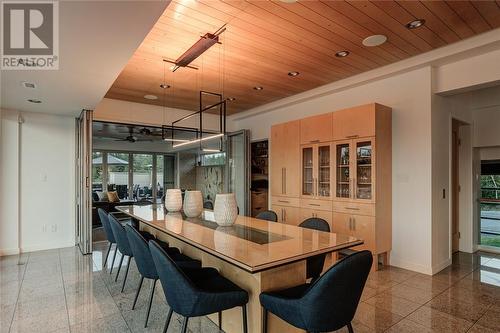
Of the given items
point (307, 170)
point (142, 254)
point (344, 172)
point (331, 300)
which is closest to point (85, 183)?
point (142, 254)

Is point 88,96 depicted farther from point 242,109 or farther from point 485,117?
point 485,117

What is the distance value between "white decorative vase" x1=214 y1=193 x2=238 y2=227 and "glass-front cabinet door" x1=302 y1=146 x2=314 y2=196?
232cm

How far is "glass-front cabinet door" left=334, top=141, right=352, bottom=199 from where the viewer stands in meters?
4.20

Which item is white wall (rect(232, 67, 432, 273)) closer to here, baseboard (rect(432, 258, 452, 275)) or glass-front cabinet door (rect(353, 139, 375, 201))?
baseboard (rect(432, 258, 452, 275))

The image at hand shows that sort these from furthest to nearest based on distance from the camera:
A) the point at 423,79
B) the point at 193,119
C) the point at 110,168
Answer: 1. the point at 110,168
2. the point at 193,119
3. the point at 423,79

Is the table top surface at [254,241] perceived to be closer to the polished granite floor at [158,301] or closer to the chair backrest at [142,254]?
the chair backrest at [142,254]

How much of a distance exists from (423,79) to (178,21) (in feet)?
10.3

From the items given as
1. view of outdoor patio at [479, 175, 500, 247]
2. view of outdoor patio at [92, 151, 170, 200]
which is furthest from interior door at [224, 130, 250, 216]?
view of outdoor patio at [92, 151, 170, 200]

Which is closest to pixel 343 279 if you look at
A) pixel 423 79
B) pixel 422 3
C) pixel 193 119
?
pixel 422 3

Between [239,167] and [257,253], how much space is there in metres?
4.91

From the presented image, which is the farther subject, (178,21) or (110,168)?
(110,168)

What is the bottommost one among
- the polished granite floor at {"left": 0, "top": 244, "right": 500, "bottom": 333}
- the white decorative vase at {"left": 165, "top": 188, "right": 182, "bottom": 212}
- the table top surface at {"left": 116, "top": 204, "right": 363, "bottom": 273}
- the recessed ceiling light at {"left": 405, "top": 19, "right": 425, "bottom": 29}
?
the polished granite floor at {"left": 0, "top": 244, "right": 500, "bottom": 333}

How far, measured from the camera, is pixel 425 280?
137 inches
